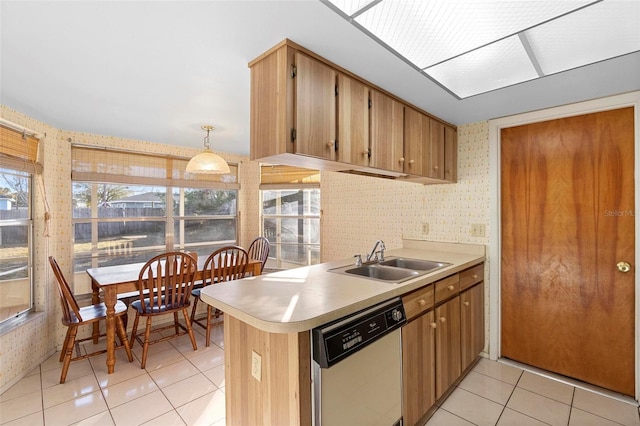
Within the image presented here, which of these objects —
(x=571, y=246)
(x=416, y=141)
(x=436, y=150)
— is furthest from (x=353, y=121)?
(x=571, y=246)

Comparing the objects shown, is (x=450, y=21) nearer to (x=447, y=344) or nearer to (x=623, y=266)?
(x=447, y=344)

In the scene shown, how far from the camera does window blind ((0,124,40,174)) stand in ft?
7.64

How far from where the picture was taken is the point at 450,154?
9.12 feet

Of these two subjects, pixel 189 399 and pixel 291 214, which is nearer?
pixel 189 399

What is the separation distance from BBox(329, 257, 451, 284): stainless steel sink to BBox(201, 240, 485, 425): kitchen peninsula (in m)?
0.28

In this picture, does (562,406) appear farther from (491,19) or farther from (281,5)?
(281,5)

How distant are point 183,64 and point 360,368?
1843mm

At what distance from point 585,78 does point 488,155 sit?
891 mm

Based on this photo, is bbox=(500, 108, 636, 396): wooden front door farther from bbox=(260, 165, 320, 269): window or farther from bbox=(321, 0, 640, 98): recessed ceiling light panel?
bbox=(260, 165, 320, 269): window

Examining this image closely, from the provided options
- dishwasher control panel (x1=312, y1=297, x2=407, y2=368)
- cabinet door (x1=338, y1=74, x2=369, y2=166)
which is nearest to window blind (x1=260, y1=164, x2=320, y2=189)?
cabinet door (x1=338, y1=74, x2=369, y2=166)

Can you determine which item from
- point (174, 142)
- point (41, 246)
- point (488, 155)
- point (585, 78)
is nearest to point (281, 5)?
point (585, 78)

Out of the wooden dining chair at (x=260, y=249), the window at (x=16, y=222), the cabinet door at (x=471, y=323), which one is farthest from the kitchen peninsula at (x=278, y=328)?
the window at (x=16, y=222)

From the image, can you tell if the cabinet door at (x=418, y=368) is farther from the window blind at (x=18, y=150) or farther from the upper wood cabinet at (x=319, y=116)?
the window blind at (x=18, y=150)

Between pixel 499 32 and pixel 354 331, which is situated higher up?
pixel 499 32
